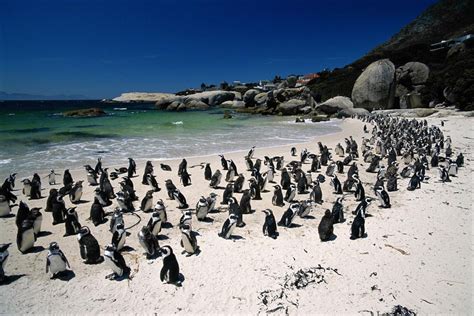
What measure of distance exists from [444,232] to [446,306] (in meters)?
2.37

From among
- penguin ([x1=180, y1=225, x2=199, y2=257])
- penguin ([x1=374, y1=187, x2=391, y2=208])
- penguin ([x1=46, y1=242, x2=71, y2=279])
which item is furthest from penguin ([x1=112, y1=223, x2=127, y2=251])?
penguin ([x1=374, y1=187, x2=391, y2=208])

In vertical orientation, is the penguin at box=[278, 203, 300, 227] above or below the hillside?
below

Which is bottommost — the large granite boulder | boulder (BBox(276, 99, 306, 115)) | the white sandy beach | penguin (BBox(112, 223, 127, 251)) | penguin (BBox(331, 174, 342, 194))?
the white sandy beach

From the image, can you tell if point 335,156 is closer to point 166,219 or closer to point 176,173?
point 176,173

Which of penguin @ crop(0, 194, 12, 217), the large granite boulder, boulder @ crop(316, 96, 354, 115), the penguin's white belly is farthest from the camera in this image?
boulder @ crop(316, 96, 354, 115)

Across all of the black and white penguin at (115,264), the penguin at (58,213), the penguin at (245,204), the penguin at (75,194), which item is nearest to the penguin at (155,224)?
the black and white penguin at (115,264)

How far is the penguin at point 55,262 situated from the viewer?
4.99 m

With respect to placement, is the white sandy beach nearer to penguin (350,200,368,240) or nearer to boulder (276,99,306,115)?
penguin (350,200,368,240)

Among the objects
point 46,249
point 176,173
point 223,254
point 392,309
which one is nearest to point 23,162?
point 176,173

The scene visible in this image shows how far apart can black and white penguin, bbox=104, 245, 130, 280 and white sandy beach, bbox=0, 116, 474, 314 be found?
18cm

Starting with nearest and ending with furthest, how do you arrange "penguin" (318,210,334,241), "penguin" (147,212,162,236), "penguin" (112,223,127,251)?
"penguin" (112,223,127,251), "penguin" (318,210,334,241), "penguin" (147,212,162,236)

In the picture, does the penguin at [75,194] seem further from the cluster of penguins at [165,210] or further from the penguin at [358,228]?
the penguin at [358,228]

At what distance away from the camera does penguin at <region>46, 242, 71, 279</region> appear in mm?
4988

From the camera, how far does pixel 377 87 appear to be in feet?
128
